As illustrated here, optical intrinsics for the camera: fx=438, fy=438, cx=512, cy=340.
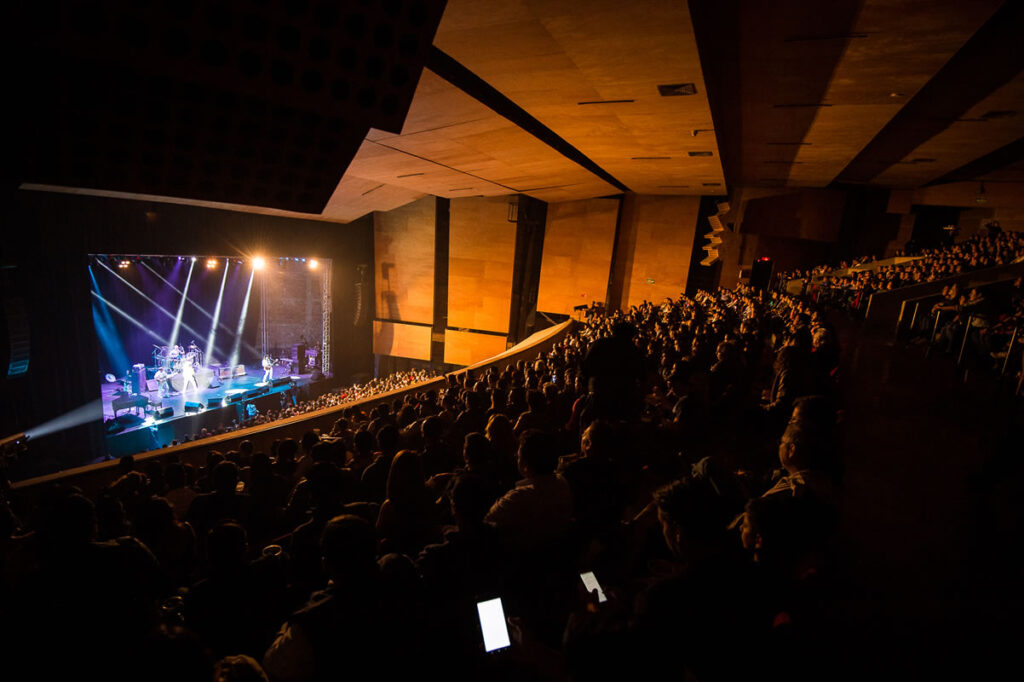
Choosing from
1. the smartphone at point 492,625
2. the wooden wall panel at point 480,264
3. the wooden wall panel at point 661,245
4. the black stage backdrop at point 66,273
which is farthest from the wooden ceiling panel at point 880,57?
the black stage backdrop at point 66,273

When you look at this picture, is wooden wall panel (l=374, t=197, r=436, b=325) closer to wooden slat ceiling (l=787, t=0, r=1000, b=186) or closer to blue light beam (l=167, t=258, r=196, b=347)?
blue light beam (l=167, t=258, r=196, b=347)

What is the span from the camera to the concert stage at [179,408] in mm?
13414

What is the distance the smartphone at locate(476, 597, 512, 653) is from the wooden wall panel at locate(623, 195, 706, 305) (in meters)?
15.2

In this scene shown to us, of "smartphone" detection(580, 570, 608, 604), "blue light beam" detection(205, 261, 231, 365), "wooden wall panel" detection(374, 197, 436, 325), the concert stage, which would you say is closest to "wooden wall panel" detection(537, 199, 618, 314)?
"wooden wall panel" detection(374, 197, 436, 325)

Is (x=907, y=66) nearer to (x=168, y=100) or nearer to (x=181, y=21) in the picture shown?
(x=181, y=21)

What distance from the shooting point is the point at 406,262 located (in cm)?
1766

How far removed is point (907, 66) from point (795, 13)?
6.62 ft

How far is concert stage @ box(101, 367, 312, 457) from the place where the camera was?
13414 mm

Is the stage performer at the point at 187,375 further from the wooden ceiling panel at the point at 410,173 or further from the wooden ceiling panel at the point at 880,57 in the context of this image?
the wooden ceiling panel at the point at 880,57

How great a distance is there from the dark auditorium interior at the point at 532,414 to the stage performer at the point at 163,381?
843 centimetres

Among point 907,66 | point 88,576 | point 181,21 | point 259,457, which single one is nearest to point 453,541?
point 88,576

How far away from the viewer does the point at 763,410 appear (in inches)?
155

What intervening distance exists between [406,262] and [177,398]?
1046 cm

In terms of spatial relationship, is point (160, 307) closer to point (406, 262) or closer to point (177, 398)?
point (177, 398)
